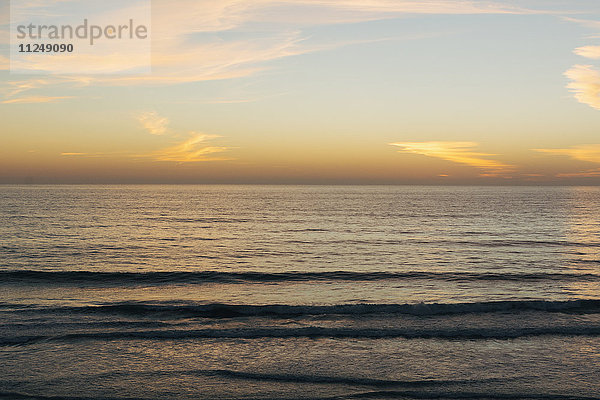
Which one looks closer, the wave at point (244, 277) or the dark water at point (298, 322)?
the dark water at point (298, 322)

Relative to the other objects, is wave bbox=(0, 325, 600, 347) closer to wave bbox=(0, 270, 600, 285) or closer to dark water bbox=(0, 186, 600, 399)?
dark water bbox=(0, 186, 600, 399)

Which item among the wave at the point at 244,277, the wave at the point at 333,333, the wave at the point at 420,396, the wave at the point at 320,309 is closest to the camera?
the wave at the point at 420,396

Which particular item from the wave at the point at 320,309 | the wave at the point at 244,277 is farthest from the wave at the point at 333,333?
the wave at the point at 244,277

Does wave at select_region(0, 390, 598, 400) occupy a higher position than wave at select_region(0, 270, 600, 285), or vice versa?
wave at select_region(0, 390, 598, 400)

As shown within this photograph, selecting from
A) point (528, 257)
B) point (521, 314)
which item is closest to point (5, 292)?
point (521, 314)

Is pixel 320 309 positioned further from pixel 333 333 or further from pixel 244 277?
pixel 244 277

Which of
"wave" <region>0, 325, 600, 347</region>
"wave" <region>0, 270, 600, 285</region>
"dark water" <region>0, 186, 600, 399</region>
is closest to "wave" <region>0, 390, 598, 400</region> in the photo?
"dark water" <region>0, 186, 600, 399</region>

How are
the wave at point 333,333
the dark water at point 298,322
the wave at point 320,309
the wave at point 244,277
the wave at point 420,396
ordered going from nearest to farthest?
1. the wave at point 420,396
2. the dark water at point 298,322
3. the wave at point 333,333
4. the wave at point 320,309
5. the wave at point 244,277

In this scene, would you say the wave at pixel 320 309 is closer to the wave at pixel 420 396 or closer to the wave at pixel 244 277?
the wave at pixel 244 277

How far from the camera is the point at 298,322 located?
16.7 metres

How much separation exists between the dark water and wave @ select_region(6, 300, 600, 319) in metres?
0.08

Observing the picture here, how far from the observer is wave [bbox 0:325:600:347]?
14695 millimetres

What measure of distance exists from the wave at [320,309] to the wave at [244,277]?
18.0 ft

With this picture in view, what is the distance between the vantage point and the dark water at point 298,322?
1107cm
